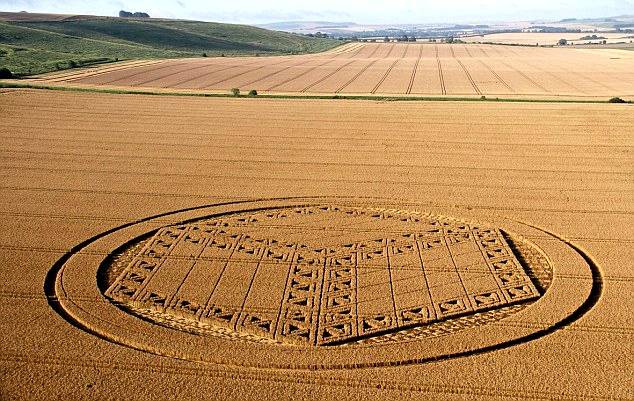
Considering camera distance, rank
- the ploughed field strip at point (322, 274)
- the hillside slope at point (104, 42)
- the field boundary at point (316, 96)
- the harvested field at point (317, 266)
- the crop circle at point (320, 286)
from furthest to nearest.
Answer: the hillside slope at point (104, 42) < the field boundary at point (316, 96) < the ploughed field strip at point (322, 274) < the crop circle at point (320, 286) < the harvested field at point (317, 266)

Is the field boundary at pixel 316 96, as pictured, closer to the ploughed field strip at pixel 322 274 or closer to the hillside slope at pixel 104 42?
the hillside slope at pixel 104 42

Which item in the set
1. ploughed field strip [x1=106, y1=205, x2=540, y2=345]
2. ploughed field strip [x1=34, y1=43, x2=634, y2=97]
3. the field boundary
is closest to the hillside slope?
ploughed field strip [x1=34, y1=43, x2=634, y2=97]

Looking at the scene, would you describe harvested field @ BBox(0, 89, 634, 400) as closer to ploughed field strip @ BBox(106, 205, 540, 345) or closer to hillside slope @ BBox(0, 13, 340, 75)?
ploughed field strip @ BBox(106, 205, 540, 345)

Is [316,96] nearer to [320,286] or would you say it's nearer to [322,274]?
[322,274]

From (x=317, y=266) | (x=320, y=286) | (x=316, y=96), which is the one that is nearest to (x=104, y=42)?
(x=316, y=96)

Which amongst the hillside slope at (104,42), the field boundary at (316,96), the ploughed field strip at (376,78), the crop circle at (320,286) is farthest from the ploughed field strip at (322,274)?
the hillside slope at (104,42)

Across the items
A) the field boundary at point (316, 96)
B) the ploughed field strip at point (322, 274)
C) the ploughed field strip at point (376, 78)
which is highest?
the ploughed field strip at point (322, 274)

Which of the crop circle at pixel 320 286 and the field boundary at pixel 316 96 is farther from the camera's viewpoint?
the field boundary at pixel 316 96
